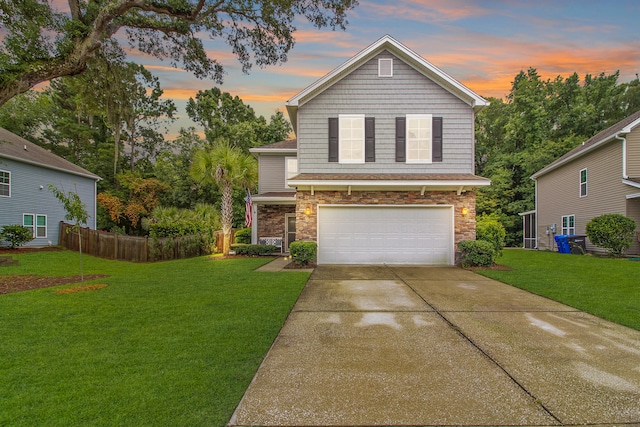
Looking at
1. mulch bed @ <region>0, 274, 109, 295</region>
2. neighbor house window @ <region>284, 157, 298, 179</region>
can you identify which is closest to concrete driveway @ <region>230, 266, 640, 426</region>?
mulch bed @ <region>0, 274, 109, 295</region>

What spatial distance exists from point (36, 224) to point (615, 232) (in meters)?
28.1

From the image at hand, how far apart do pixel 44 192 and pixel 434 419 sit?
22993mm

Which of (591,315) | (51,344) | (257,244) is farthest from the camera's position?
(257,244)

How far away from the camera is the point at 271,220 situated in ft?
53.9

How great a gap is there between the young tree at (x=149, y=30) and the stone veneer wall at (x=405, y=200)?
568 centimetres

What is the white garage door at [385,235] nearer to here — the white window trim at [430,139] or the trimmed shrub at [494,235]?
the trimmed shrub at [494,235]

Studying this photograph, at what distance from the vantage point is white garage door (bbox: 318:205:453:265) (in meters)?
12.1

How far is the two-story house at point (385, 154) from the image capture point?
12.0m

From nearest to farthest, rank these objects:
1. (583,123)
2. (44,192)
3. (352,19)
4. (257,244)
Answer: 1. (352,19)
2. (257,244)
3. (44,192)
4. (583,123)

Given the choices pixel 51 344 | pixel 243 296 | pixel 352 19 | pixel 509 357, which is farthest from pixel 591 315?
pixel 352 19

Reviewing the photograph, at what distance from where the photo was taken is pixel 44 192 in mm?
18531

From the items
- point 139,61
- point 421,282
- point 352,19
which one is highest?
point 352,19

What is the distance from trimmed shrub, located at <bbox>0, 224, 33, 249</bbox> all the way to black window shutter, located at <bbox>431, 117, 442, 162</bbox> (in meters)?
18.9

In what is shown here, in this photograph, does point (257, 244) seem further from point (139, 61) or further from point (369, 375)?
point (369, 375)
